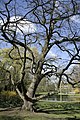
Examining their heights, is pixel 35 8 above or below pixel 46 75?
above

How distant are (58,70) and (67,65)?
97 cm

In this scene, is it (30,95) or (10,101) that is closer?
(30,95)

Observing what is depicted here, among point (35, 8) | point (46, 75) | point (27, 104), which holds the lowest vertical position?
point (27, 104)

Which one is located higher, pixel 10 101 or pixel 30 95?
pixel 30 95

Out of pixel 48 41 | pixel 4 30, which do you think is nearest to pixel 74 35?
pixel 48 41

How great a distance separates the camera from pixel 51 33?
1958 cm

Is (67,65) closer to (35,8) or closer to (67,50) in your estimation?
(67,50)

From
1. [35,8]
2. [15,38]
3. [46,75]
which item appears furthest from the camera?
[46,75]

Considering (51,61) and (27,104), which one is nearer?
(27,104)

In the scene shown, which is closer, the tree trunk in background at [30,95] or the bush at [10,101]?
the tree trunk in background at [30,95]

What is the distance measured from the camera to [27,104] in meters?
18.5

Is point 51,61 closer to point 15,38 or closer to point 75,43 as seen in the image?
point 75,43

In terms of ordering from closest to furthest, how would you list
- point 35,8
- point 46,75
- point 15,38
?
point 35,8 < point 15,38 < point 46,75

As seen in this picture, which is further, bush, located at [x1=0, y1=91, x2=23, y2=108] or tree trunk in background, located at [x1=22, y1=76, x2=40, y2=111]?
bush, located at [x1=0, y1=91, x2=23, y2=108]
